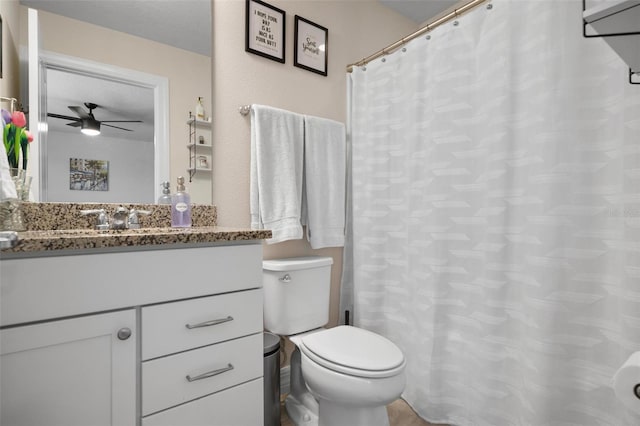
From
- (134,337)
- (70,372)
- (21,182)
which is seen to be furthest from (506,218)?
(21,182)

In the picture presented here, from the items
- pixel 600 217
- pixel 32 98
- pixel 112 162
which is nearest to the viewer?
pixel 600 217

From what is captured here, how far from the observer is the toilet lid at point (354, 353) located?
3.69 ft

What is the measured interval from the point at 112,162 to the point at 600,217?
182 centimetres

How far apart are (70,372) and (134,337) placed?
150mm

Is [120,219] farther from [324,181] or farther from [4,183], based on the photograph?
[324,181]

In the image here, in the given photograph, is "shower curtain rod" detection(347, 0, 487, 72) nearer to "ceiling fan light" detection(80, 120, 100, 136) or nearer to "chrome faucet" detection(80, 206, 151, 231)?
"ceiling fan light" detection(80, 120, 100, 136)

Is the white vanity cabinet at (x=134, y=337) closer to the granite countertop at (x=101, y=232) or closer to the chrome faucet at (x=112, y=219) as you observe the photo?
the granite countertop at (x=101, y=232)

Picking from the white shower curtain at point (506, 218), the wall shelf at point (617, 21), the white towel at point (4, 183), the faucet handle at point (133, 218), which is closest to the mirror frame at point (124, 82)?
the faucet handle at point (133, 218)

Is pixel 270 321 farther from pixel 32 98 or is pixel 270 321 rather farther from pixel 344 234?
pixel 32 98

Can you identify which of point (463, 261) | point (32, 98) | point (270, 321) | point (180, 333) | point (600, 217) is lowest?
point (270, 321)

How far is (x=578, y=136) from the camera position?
1.09 meters

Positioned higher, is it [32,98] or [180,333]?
[32,98]

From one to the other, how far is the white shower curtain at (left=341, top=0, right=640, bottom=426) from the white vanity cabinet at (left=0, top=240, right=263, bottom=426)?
0.87 meters

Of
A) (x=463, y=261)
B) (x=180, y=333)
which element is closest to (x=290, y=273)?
(x=180, y=333)
